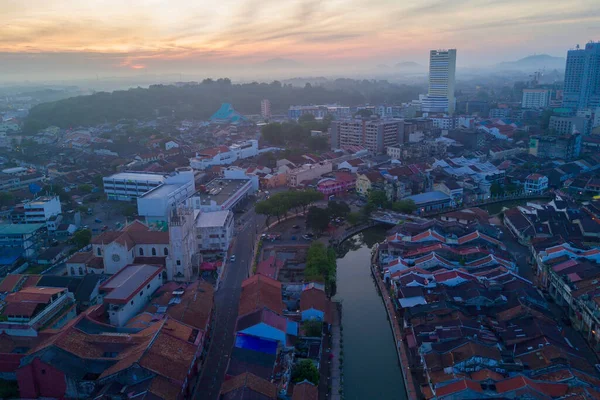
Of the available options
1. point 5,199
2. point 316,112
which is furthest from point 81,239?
point 316,112

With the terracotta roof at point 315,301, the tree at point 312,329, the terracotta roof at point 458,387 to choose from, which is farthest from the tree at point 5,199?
the terracotta roof at point 458,387

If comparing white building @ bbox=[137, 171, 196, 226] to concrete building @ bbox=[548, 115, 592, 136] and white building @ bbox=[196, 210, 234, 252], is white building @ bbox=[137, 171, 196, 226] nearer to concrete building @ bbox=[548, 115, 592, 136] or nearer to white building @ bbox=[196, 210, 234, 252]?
white building @ bbox=[196, 210, 234, 252]

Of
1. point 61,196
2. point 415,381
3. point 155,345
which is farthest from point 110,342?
point 61,196

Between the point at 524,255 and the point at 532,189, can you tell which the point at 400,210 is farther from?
the point at 532,189

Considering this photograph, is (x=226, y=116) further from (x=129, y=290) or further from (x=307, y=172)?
(x=129, y=290)

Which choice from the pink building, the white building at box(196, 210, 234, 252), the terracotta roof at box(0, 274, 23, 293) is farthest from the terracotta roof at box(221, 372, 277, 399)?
the pink building
